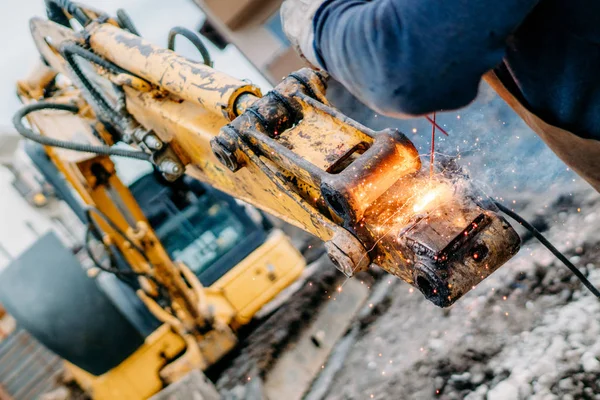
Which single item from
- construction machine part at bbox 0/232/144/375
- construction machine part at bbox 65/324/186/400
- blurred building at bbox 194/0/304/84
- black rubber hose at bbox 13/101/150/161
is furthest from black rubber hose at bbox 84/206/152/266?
blurred building at bbox 194/0/304/84

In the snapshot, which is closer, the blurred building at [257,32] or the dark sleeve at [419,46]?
the dark sleeve at [419,46]

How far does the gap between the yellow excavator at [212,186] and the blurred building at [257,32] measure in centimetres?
252

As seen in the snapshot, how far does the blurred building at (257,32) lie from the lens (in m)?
6.08

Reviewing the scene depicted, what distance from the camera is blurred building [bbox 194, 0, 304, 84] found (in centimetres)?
608

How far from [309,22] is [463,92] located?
0.39 metres

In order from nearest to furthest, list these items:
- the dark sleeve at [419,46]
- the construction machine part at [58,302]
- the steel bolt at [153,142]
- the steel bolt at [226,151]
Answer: the dark sleeve at [419,46] → the steel bolt at [226,151] → the steel bolt at [153,142] → the construction machine part at [58,302]

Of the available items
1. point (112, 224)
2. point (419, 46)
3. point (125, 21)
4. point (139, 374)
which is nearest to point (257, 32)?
point (125, 21)

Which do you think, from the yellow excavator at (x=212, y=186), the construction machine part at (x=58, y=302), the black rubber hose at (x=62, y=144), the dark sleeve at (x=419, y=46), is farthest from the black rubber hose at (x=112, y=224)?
the dark sleeve at (x=419, y=46)

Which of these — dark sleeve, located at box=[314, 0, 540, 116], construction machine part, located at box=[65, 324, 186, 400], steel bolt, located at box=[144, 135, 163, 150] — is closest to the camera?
dark sleeve, located at box=[314, 0, 540, 116]

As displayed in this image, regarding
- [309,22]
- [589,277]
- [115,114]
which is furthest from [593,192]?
[115,114]

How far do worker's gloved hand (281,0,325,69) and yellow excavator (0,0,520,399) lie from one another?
264 mm

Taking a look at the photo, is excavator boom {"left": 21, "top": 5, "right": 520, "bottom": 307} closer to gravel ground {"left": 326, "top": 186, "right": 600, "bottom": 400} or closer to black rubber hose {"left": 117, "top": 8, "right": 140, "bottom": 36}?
black rubber hose {"left": 117, "top": 8, "right": 140, "bottom": 36}

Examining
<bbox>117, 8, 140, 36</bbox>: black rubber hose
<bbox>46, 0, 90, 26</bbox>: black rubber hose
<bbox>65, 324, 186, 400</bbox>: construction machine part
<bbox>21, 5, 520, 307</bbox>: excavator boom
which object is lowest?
<bbox>65, 324, 186, 400</bbox>: construction machine part

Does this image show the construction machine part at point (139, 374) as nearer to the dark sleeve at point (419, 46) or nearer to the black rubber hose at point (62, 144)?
the black rubber hose at point (62, 144)
